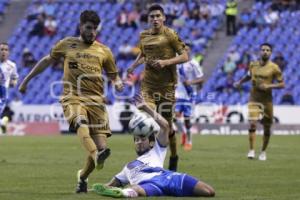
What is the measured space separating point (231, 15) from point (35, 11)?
40.3ft

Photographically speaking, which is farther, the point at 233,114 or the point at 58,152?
the point at 233,114

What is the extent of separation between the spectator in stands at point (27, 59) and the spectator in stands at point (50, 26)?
2148mm

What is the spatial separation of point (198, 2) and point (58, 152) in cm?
2323

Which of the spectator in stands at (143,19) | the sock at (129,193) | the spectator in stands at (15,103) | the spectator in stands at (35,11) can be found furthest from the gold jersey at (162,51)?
the spectator in stands at (35,11)

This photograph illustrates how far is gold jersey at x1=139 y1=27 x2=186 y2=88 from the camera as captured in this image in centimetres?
1555

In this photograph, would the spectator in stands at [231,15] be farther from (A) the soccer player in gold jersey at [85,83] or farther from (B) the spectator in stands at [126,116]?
(A) the soccer player in gold jersey at [85,83]

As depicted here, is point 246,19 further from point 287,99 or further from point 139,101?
point 139,101

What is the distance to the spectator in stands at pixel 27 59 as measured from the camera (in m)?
45.2

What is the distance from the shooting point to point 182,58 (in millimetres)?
15203

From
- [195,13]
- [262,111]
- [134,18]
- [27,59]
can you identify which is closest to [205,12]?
[195,13]

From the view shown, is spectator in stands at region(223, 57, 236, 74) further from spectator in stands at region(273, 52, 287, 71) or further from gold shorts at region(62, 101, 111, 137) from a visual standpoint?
gold shorts at region(62, 101, 111, 137)

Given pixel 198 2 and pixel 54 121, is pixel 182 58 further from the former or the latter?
pixel 198 2

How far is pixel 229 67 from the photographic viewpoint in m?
40.3

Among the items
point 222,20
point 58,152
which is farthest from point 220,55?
point 58,152
